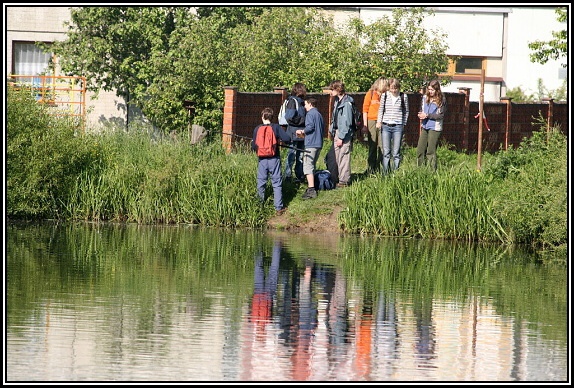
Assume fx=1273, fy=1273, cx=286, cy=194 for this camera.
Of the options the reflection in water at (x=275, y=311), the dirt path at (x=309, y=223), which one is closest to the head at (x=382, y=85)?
the dirt path at (x=309, y=223)

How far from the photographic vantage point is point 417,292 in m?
14.4

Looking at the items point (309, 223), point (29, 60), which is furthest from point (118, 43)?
point (309, 223)

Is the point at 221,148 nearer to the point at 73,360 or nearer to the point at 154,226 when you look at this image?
the point at 154,226

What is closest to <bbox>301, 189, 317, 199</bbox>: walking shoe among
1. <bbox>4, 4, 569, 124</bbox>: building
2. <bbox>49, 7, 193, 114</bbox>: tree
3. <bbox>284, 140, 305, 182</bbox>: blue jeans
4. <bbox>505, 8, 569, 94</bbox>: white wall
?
<bbox>284, 140, 305, 182</bbox>: blue jeans

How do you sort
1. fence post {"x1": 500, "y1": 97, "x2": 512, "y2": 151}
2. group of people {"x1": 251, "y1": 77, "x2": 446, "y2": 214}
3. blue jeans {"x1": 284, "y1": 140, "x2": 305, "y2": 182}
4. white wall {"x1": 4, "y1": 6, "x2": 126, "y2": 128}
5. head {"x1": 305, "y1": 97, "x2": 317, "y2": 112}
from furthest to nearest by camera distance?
white wall {"x1": 4, "y1": 6, "x2": 126, "y2": 128} → fence post {"x1": 500, "y1": 97, "x2": 512, "y2": 151} → blue jeans {"x1": 284, "y1": 140, "x2": 305, "y2": 182} → head {"x1": 305, "y1": 97, "x2": 317, "y2": 112} → group of people {"x1": 251, "y1": 77, "x2": 446, "y2": 214}

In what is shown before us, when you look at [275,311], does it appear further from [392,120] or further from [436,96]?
[436,96]

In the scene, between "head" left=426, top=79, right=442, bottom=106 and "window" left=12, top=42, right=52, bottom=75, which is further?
"window" left=12, top=42, right=52, bottom=75

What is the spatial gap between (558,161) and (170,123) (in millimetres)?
16552

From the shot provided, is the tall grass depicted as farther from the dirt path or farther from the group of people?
the group of people

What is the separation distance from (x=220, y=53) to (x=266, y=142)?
11.4m

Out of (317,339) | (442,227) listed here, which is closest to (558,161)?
(442,227)

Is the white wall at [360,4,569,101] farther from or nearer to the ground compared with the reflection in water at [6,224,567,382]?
farther from the ground

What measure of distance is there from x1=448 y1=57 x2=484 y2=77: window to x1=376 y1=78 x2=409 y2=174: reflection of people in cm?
2888

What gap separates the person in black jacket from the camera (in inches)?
862
